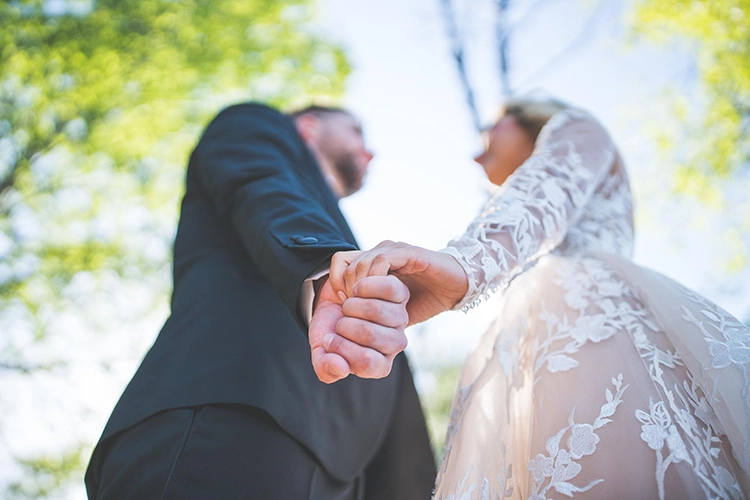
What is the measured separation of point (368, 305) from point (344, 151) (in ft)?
5.77

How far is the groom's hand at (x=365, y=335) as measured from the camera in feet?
3.32

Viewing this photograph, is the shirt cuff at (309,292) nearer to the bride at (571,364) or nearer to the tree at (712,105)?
the bride at (571,364)

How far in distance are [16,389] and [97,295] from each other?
134 cm

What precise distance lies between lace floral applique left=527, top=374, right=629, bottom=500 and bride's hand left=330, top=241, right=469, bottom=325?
1.23 feet

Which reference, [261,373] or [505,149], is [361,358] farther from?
[505,149]

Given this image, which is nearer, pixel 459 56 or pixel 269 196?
pixel 269 196

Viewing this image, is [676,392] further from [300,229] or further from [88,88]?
[88,88]

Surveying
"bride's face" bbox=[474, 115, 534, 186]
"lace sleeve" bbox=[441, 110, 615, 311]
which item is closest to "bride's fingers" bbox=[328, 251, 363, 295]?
"lace sleeve" bbox=[441, 110, 615, 311]

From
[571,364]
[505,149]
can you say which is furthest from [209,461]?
[505,149]

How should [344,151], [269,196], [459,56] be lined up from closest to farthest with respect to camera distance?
1. [269,196]
2. [344,151]
3. [459,56]

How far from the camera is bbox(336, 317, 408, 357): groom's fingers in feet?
3.36

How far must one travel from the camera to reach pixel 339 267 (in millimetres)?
1121

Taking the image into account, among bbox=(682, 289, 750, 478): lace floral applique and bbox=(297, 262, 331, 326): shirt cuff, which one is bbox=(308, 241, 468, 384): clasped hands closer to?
bbox=(297, 262, 331, 326): shirt cuff

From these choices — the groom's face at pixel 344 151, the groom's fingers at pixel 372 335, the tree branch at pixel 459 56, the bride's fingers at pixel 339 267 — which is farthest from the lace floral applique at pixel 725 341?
the tree branch at pixel 459 56
